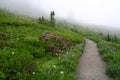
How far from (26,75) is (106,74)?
631 centimetres

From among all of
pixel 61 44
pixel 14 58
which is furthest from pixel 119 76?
pixel 61 44

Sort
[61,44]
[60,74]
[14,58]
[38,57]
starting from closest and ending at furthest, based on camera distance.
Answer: [60,74]
[14,58]
[38,57]
[61,44]

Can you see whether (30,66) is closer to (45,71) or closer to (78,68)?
(45,71)

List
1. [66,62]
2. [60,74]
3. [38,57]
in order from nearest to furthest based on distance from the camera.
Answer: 1. [60,74]
2. [66,62]
3. [38,57]

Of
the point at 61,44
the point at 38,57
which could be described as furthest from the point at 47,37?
the point at 38,57

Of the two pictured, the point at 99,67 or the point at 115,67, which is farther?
the point at 99,67

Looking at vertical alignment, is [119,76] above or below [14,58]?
below

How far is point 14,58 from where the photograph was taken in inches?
544

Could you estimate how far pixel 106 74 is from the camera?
13992mm

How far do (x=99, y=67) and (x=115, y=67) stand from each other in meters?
2.14

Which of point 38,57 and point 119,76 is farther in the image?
point 38,57

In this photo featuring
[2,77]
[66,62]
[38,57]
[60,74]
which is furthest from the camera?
[38,57]

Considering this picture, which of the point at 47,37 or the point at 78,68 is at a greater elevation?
the point at 47,37

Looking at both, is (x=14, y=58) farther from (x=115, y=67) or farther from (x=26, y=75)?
(x=115, y=67)
